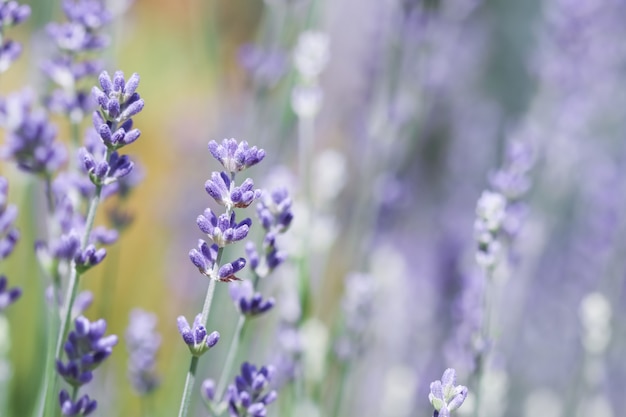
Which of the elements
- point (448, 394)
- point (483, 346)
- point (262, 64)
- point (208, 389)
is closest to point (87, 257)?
point (208, 389)

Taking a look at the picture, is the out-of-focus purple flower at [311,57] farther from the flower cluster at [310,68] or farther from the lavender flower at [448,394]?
the lavender flower at [448,394]

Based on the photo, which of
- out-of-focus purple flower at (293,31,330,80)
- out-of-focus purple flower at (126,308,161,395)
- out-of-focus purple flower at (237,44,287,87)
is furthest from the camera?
out-of-focus purple flower at (237,44,287,87)

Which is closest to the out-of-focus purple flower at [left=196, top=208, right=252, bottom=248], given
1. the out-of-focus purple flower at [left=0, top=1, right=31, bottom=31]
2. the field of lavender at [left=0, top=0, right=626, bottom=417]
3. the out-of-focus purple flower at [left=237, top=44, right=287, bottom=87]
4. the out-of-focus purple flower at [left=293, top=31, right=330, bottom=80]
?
the field of lavender at [left=0, top=0, right=626, bottom=417]

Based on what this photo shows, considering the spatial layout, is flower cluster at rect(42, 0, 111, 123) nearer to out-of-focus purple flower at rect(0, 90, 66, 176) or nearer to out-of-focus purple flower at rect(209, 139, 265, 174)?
out-of-focus purple flower at rect(0, 90, 66, 176)

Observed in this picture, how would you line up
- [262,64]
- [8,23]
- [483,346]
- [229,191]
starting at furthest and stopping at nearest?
[262,64], [483,346], [8,23], [229,191]

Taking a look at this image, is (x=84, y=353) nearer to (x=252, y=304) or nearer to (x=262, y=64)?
(x=252, y=304)

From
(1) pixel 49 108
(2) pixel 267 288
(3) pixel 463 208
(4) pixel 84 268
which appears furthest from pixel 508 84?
(4) pixel 84 268

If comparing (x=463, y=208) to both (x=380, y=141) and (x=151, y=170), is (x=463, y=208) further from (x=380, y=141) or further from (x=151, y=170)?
(x=151, y=170)
